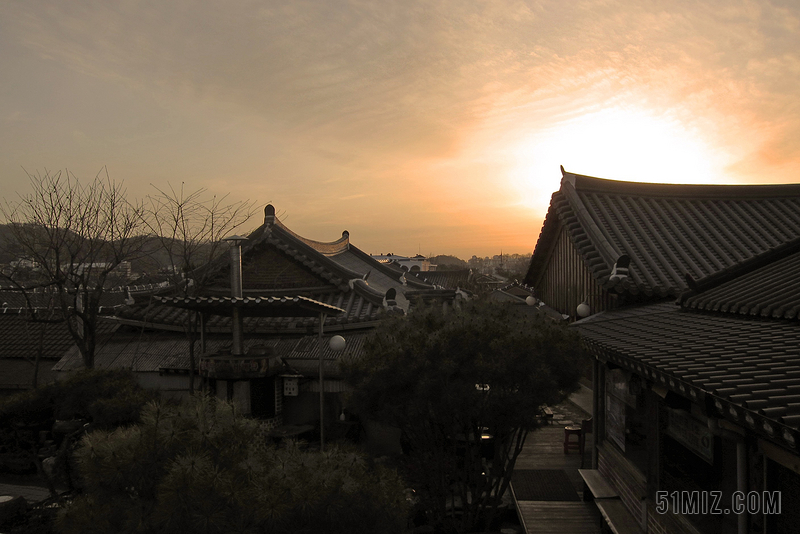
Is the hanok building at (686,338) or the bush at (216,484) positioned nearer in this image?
the bush at (216,484)

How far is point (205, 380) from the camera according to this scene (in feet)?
39.0

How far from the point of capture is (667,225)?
12219 mm

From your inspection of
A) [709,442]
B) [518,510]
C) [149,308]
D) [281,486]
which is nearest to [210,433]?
[281,486]

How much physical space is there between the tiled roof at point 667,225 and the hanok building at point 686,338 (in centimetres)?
4

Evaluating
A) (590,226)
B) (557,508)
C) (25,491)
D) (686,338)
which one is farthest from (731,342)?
(25,491)

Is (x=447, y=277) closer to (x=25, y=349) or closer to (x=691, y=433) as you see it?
(x=25, y=349)

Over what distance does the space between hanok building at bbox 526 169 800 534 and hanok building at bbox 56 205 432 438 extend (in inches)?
207

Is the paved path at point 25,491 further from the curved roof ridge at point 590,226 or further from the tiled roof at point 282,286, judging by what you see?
the curved roof ridge at point 590,226

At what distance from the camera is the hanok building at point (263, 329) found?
1153 centimetres

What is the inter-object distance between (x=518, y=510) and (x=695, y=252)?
21.9 ft

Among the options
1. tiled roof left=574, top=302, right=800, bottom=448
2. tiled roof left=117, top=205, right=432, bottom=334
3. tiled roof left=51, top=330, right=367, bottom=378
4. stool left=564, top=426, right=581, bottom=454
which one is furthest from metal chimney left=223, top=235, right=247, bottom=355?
stool left=564, top=426, right=581, bottom=454

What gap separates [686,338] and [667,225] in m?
7.21

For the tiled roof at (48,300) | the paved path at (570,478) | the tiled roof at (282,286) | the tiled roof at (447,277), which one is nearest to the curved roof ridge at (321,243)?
the tiled roof at (282,286)

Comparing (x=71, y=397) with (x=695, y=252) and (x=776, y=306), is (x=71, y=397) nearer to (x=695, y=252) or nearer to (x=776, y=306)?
(x=776, y=306)
